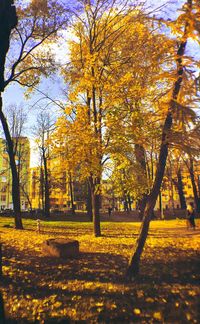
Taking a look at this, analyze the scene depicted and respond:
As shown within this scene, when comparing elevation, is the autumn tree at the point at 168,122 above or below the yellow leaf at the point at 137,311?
above

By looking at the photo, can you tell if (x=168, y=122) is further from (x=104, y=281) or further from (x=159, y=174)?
(x=104, y=281)

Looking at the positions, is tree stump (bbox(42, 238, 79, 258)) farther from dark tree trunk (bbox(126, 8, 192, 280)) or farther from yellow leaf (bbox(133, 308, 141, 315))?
yellow leaf (bbox(133, 308, 141, 315))

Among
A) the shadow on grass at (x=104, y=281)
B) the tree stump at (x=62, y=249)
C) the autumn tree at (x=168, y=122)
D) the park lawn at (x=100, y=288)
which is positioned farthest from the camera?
the tree stump at (x=62, y=249)

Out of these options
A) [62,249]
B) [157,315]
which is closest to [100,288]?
[157,315]

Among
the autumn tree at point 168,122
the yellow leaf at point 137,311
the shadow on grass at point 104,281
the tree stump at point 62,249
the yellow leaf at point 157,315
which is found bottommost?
the yellow leaf at point 157,315

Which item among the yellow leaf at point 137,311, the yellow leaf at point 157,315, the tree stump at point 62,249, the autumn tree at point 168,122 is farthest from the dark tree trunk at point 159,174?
the tree stump at point 62,249

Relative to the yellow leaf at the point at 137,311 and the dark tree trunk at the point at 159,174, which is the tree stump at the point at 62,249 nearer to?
the dark tree trunk at the point at 159,174

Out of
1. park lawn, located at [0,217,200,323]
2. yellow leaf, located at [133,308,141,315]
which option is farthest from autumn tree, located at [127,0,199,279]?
yellow leaf, located at [133,308,141,315]

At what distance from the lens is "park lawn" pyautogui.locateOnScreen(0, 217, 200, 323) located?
190 inches

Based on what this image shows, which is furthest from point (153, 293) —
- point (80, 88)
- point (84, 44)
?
point (84, 44)

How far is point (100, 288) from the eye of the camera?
20.0ft

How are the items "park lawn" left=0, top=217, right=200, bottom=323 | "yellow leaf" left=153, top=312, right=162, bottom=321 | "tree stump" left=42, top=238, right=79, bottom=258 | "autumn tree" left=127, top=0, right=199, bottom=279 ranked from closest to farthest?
"yellow leaf" left=153, top=312, right=162, bottom=321 → "park lawn" left=0, top=217, right=200, bottom=323 → "autumn tree" left=127, top=0, right=199, bottom=279 → "tree stump" left=42, top=238, right=79, bottom=258

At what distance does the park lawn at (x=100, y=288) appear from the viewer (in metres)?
4.82

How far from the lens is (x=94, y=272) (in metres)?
7.37
